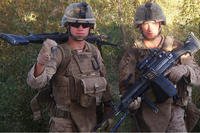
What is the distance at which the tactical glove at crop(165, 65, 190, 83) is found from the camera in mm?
4980

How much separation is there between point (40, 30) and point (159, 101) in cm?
454

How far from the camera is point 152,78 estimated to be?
197 inches

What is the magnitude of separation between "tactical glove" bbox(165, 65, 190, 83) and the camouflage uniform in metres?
0.12

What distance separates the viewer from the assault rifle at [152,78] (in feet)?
16.3

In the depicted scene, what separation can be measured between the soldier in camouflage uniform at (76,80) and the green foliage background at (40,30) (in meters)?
2.19

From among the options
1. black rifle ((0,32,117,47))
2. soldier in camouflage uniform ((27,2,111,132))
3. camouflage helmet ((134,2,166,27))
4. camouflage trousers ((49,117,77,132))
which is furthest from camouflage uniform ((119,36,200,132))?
camouflage trousers ((49,117,77,132))

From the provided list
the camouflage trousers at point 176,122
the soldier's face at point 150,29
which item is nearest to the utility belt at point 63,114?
the camouflage trousers at point 176,122

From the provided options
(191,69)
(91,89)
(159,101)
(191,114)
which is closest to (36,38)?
(91,89)

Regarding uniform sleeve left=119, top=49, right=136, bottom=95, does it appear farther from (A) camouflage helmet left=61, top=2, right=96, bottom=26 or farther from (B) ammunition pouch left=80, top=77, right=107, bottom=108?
(A) camouflage helmet left=61, top=2, right=96, bottom=26

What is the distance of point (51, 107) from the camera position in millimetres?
5152

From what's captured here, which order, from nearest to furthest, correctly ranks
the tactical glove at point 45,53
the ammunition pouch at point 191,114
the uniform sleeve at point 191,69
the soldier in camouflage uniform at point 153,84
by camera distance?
1. the tactical glove at point 45,53
2. the uniform sleeve at point 191,69
3. the soldier in camouflage uniform at point 153,84
4. the ammunition pouch at point 191,114

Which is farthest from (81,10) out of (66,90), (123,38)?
(123,38)

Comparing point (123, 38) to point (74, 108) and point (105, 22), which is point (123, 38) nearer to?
point (105, 22)

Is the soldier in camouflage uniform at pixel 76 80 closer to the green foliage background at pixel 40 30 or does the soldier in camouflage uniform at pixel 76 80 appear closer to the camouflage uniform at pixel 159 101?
the camouflage uniform at pixel 159 101
